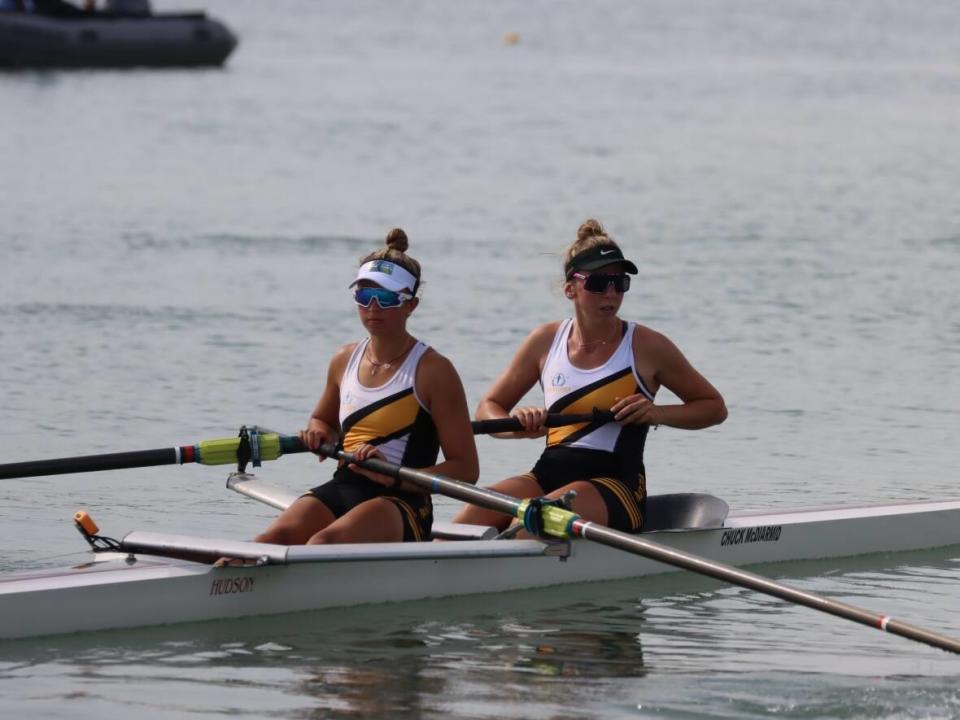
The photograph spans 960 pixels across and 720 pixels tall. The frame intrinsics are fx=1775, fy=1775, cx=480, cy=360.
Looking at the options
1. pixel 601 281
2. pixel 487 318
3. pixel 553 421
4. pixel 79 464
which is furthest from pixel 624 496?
pixel 487 318

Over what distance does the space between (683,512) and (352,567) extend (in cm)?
163

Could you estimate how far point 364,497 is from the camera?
282 inches

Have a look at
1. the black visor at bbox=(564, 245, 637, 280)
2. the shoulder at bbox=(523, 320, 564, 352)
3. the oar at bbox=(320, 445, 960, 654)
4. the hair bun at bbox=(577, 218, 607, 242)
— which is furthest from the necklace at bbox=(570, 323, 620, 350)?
the oar at bbox=(320, 445, 960, 654)

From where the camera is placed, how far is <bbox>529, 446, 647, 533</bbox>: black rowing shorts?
24.5 ft

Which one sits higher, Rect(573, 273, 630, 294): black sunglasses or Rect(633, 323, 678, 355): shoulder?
Rect(573, 273, 630, 294): black sunglasses

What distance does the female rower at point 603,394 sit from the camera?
7.46 m

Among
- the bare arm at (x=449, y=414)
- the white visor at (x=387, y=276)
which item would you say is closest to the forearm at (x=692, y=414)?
the bare arm at (x=449, y=414)

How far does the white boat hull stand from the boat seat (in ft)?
0.18

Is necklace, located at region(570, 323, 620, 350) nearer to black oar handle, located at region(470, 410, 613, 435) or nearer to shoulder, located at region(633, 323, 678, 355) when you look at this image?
shoulder, located at region(633, 323, 678, 355)

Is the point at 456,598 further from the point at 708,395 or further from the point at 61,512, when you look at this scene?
the point at 61,512

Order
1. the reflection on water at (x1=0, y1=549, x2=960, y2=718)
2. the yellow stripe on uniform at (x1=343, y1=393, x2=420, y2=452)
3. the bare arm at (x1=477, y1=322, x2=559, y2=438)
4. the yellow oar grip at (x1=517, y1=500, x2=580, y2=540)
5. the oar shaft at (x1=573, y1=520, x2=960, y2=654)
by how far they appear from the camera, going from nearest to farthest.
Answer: the oar shaft at (x1=573, y1=520, x2=960, y2=654) < the reflection on water at (x1=0, y1=549, x2=960, y2=718) < the yellow oar grip at (x1=517, y1=500, x2=580, y2=540) < the yellow stripe on uniform at (x1=343, y1=393, x2=420, y2=452) < the bare arm at (x1=477, y1=322, x2=559, y2=438)

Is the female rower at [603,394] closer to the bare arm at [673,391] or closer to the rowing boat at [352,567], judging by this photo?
the bare arm at [673,391]

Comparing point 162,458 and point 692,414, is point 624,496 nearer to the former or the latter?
point 692,414

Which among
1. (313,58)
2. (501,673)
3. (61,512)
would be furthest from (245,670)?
(313,58)
